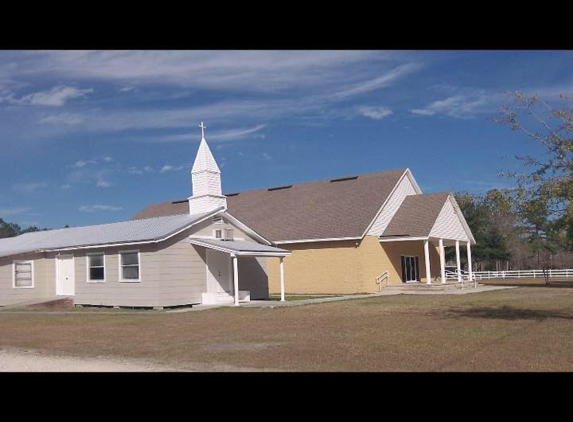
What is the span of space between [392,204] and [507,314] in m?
16.1

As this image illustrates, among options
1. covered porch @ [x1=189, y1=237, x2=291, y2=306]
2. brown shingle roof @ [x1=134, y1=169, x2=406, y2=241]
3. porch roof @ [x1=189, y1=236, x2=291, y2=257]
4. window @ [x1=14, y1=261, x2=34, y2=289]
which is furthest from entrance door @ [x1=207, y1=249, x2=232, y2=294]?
window @ [x1=14, y1=261, x2=34, y2=289]

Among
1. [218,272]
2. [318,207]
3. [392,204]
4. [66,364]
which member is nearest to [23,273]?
[218,272]

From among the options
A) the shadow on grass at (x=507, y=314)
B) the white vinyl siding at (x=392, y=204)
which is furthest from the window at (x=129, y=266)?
the white vinyl siding at (x=392, y=204)

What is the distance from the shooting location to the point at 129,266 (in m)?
23.6

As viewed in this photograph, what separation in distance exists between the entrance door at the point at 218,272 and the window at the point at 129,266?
275 centimetres

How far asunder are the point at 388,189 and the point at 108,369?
25.6m

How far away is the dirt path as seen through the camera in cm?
940

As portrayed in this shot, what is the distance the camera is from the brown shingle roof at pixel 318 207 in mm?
31656

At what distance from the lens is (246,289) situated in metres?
26.8
